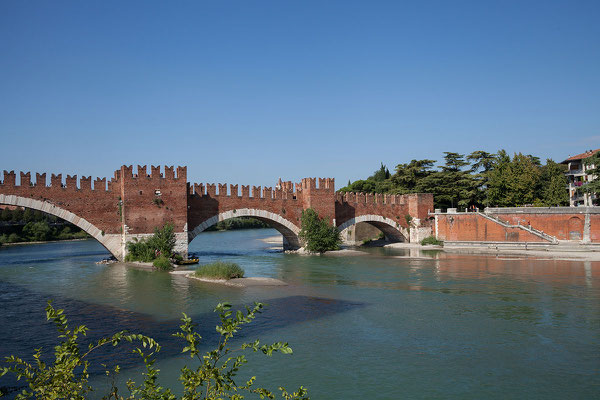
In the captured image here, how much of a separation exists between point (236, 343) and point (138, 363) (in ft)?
6.45

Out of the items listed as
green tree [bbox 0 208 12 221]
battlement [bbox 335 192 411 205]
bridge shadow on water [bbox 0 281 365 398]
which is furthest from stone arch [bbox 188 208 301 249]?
green tree [bbox 0 208 12 221]

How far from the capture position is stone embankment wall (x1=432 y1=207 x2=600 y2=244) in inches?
1169

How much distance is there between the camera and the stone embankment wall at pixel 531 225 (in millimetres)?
29703

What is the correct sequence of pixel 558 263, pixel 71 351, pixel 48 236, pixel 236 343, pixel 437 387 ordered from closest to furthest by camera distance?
pixel 71 351 → pixel 437 387 → pixel 236 343 → pixel 558 263 → pixel 48 236

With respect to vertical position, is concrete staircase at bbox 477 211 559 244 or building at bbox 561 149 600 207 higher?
building at bbox 561 149 600 207

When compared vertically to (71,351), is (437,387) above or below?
below

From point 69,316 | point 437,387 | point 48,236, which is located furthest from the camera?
point 48,236

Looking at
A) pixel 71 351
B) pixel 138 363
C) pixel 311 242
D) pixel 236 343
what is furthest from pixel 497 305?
pixel 311 242

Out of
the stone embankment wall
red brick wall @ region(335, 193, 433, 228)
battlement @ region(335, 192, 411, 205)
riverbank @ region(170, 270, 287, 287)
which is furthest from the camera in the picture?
battlement @ region(335, 192, 411, 205)

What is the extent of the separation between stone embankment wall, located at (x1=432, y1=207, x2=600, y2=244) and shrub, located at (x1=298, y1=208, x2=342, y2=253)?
1034 cm

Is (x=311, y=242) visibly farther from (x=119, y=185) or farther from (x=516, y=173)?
(x=516, y=173)

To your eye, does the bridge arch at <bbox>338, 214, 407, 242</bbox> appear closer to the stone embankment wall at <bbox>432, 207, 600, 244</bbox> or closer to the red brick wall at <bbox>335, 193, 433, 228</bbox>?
the red brick wall at <bbox>335, 193, 433, 228</bbox>

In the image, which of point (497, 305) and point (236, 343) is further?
point (497, 305)

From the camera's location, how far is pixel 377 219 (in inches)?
1356
